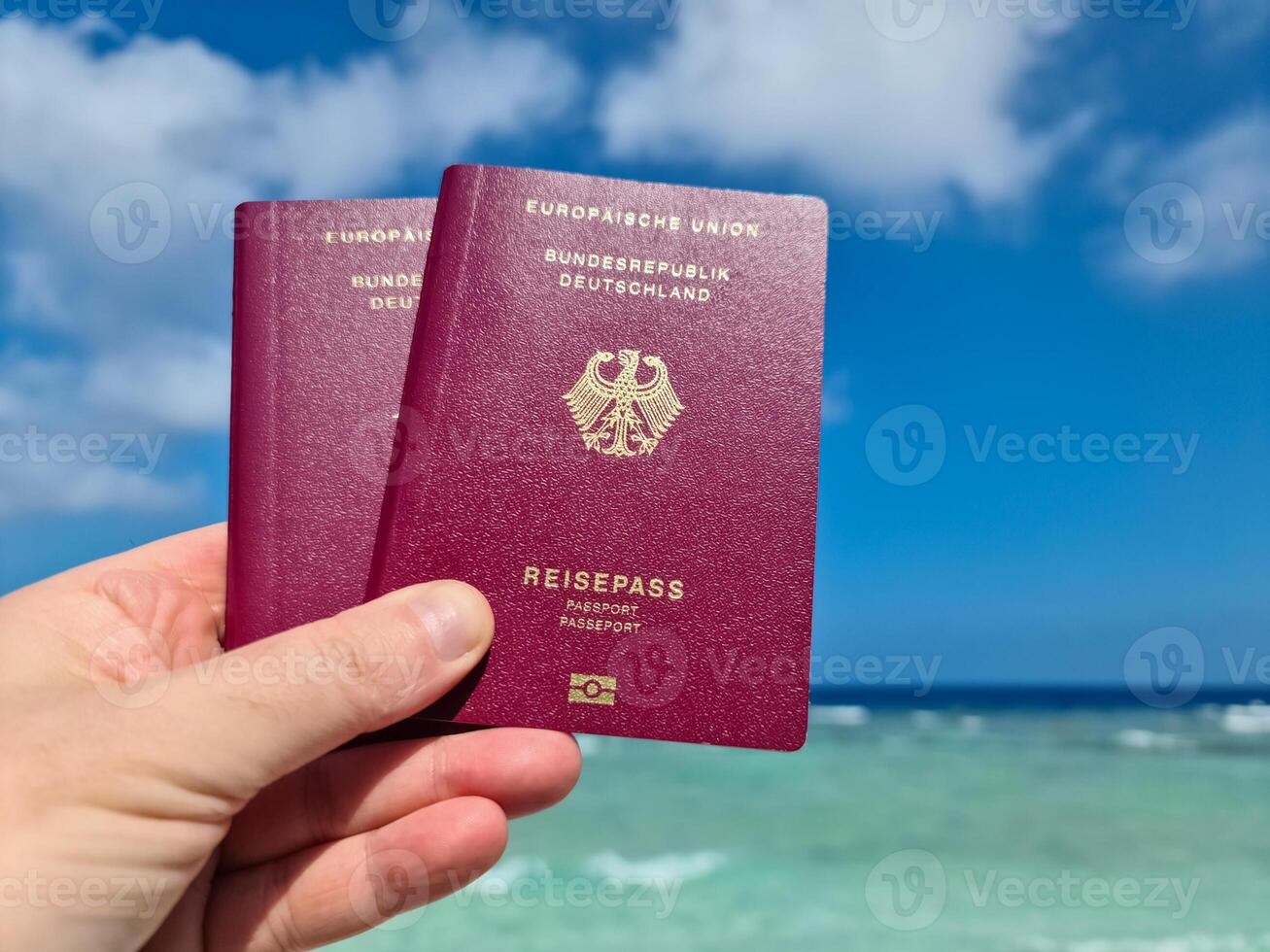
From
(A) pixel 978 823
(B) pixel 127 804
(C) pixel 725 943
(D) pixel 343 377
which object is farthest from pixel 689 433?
(A) pixel 978 823

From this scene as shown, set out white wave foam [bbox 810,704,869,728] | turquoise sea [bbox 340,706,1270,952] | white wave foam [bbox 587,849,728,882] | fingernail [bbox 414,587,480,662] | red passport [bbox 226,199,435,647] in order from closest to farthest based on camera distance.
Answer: fingernail [bbox 414,587,480,662] → red passport [bbox 226,199,435,647] → turquoise sea [bbox 340,706,1270,952] → white wave foam [bbox 587,849,728,882] → white wave foam [bbox 810,704,869,728]

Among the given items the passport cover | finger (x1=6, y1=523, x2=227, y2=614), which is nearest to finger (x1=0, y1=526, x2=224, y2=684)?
finger (x1=6, y1=523, x2=227, y2=614)

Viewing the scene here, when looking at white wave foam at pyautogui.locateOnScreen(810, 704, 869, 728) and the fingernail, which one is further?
white wave foam at pyautogui.locateOnScreen(810, 704, 869, 728)

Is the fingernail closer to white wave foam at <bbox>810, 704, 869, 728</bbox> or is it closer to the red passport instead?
the red passport

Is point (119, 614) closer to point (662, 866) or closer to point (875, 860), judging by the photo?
point (662, 866)

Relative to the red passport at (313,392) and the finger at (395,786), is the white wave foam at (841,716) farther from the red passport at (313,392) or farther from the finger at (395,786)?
the red passport at (313,392)

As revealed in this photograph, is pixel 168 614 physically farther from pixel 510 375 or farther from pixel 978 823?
pixel 978 823
